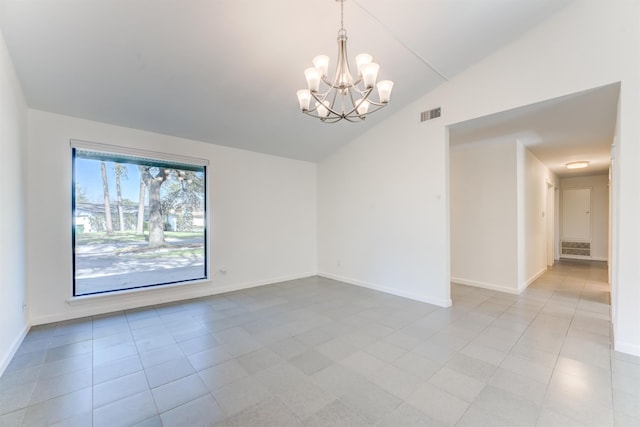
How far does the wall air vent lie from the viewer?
13.5 ft

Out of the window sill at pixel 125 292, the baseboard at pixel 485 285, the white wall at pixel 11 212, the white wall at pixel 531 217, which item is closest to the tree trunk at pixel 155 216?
the window sill at pixel 125 292

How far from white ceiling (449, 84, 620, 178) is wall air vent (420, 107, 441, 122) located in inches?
13.0

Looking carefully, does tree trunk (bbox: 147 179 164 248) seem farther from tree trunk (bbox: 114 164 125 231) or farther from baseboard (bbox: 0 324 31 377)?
baseboard (bbox: 0 324 31 377)

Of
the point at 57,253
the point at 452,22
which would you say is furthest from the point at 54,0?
the point at 452,22

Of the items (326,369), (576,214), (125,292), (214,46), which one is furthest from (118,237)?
(576,214)

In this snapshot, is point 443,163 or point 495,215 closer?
point 443,163

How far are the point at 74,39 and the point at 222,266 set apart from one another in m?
3.48

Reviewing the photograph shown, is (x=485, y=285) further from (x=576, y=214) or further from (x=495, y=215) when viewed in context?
(x=576, y=214)

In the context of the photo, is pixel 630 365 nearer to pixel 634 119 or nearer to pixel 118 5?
pixel 634 119

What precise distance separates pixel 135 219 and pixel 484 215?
19.5 ft

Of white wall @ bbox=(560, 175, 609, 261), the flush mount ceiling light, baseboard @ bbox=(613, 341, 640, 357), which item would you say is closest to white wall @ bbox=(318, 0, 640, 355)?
baseboard @ bbox=(613, 341, 640, 357)

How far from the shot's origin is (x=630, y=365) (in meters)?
2.43

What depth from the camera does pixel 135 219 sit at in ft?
13.6

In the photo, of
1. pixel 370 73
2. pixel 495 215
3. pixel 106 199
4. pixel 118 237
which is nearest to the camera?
pixel 370 73
